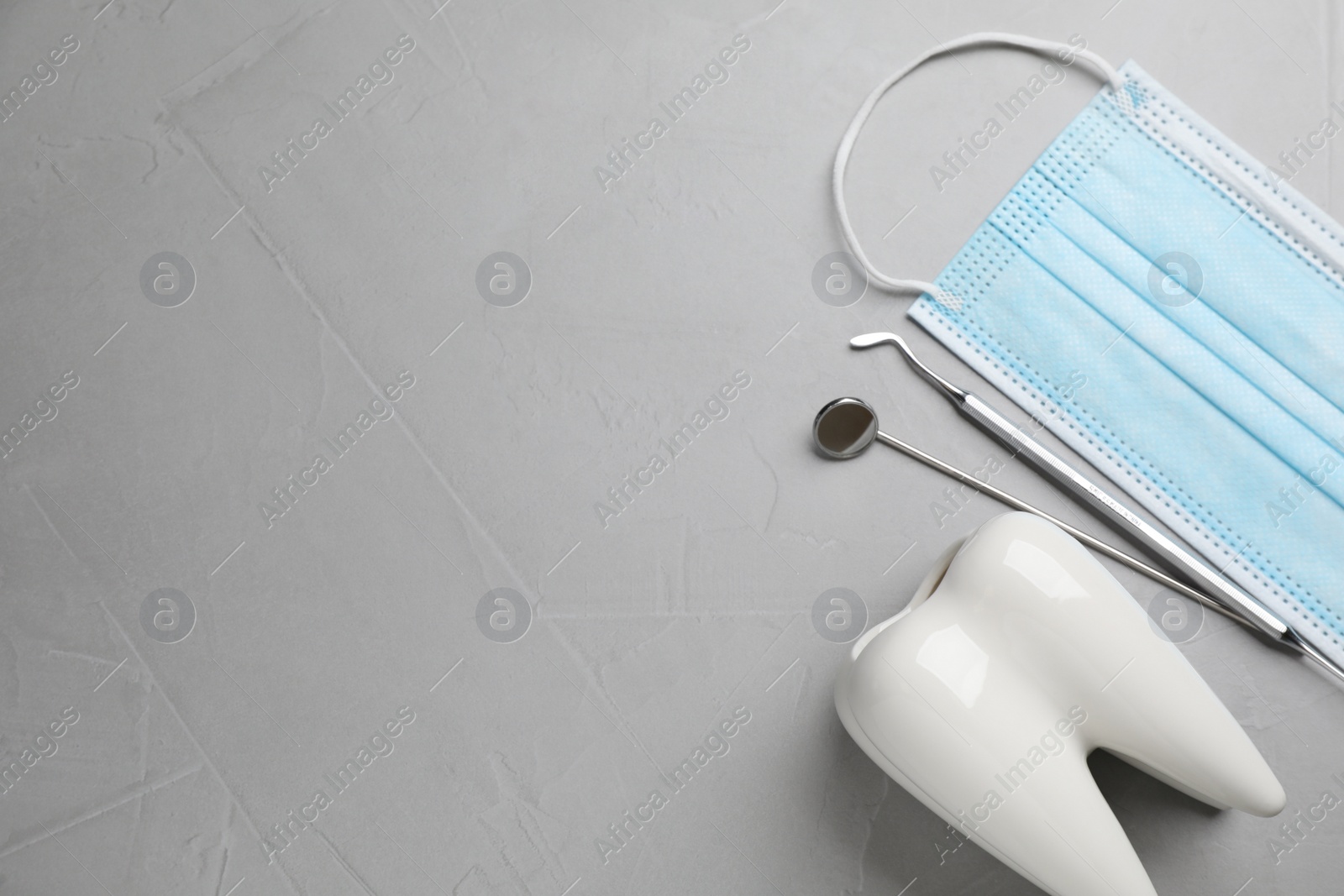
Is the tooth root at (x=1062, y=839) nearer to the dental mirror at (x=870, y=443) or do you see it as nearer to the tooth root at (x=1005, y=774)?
the tooth root at (x=1005, y=774)

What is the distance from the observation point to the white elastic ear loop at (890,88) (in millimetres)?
934

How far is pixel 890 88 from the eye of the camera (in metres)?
0.96

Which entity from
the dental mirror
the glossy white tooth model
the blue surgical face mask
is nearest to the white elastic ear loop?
the blue surgical face mask

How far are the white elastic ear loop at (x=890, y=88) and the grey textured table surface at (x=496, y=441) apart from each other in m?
0.02

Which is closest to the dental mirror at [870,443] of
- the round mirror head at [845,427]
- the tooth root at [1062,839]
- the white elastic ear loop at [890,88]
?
the round mirror head at [845,427]

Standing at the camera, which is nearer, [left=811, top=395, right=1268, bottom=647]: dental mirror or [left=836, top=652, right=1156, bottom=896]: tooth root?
[left=836, top=652, right=1156, bottom=896]: tooth root

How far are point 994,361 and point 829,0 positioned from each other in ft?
1.50

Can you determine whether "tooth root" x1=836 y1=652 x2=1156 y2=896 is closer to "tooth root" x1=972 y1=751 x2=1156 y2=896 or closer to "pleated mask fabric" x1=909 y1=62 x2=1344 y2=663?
"tooth root" x1=972 y1=751 x2=1156 y2=896

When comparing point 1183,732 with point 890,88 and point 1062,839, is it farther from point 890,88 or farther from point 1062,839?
point 890,88

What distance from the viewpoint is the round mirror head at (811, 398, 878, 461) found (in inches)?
35.4

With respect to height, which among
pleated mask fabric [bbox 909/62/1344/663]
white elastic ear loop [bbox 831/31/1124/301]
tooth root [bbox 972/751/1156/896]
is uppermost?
white elastic ear loop [bbox 831/31/1124/301]

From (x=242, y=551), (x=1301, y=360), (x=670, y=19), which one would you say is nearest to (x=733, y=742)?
(x=242, y=551)

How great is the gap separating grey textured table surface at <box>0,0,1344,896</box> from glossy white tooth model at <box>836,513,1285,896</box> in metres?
0.14

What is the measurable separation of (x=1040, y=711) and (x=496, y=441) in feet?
1.98
